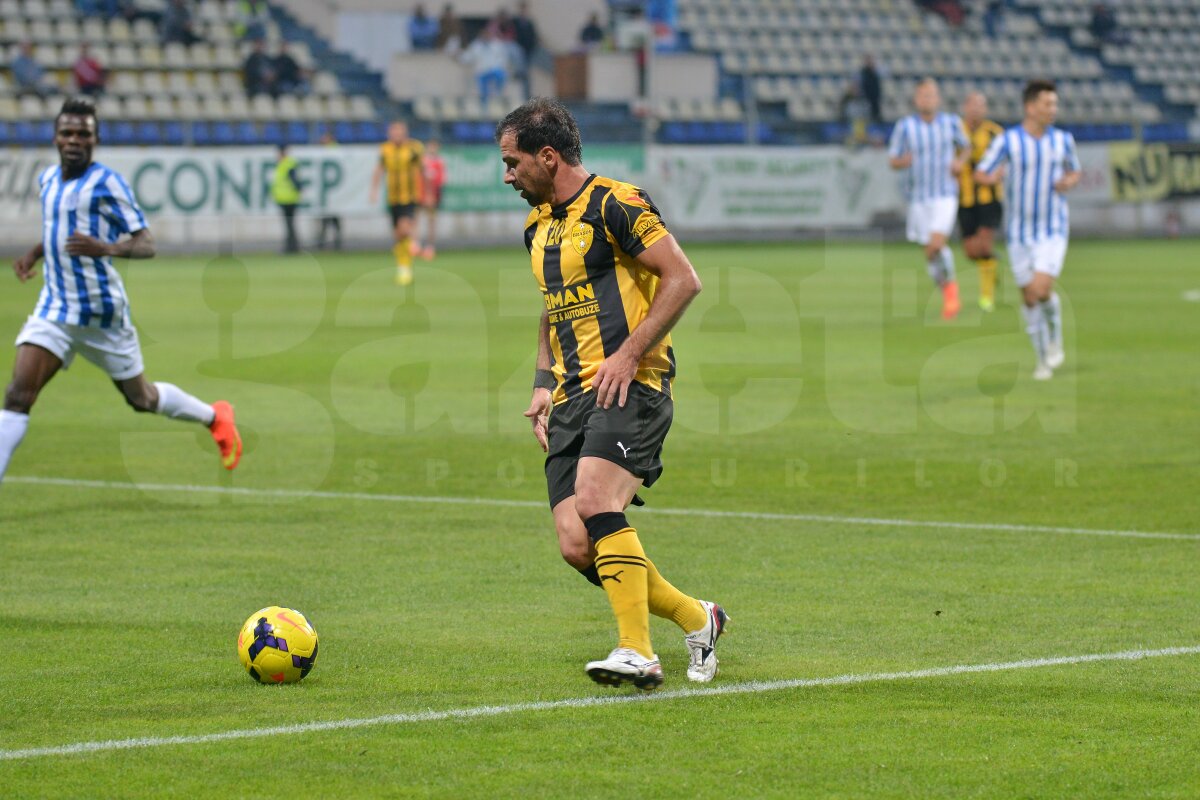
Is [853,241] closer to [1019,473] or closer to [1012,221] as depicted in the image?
[1012,221]

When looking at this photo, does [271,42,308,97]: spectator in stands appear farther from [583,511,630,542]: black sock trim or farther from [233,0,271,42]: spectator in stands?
[583,511,630,542]: black sock trim

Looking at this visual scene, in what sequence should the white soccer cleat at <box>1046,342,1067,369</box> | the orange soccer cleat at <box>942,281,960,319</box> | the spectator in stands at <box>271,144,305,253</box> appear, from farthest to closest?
1. the spectator in stands at <box>271,144,305,253</box>
2. the orange soccer cleat at <box>942,281,960,319</box>
3. the white soccer cleat at <box>1046,342,1067,369</box>

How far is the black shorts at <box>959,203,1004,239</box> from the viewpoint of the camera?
22.4 metres

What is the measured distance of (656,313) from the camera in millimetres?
6047

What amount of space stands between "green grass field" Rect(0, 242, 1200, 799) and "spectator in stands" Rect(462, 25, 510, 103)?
2418 centimetres

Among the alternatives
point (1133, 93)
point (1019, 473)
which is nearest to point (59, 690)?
point (1019, 473)

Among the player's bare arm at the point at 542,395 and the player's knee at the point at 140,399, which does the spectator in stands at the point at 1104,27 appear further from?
the player's bare arm at the point at 542,395

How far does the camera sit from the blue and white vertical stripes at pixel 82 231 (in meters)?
9.77

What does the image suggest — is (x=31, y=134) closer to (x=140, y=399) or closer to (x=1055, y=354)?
(x=1055, y=354)

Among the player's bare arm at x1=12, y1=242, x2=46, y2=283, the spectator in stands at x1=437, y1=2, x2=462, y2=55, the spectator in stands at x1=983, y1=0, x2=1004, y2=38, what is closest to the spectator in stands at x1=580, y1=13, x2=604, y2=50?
the spectator in stands at x1=437, y1=2, x2=462, y2=55

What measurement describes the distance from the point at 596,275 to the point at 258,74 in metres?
33.1

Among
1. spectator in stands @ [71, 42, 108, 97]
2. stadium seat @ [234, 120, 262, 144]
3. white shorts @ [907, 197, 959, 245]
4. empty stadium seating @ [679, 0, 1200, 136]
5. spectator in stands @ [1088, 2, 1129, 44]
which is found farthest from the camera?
spectator in stands @ [1088, 2, 1129, 44]

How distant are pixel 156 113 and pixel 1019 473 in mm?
28162

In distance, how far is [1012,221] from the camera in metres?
16.0
